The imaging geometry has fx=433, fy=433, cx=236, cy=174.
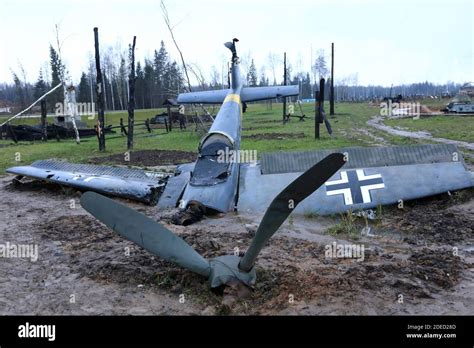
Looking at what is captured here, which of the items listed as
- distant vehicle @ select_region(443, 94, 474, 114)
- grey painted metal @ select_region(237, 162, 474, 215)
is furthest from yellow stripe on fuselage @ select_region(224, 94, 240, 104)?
distant vehicle @ select_region(443, 94, 474, 114)

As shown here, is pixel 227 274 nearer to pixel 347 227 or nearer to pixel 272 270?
pixel 272 270

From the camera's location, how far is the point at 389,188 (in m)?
8.27

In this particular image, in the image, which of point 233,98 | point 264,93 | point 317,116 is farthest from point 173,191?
point 317,116

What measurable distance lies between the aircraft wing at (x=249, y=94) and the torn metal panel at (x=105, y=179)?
421 centimetres

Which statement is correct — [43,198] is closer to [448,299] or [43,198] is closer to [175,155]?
[175,155]

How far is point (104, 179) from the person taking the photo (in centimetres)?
990

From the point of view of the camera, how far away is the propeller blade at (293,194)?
4.12m

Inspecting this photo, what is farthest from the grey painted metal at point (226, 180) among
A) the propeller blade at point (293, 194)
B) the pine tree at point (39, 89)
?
the pine tree at point (39, 89)

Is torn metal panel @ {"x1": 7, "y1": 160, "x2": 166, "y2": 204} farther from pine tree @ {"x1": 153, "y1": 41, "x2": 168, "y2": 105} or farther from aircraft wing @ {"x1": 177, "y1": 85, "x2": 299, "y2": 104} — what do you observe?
pine tree @ {"x1": 153, "y1": 41, "x2": 168, "y2": 105}

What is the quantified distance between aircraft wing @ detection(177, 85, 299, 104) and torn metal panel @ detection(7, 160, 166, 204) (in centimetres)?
421

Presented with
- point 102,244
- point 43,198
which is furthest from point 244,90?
point 102,244

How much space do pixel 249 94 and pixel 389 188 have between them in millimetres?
6508

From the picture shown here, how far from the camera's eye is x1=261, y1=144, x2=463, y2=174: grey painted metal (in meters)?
8.78
